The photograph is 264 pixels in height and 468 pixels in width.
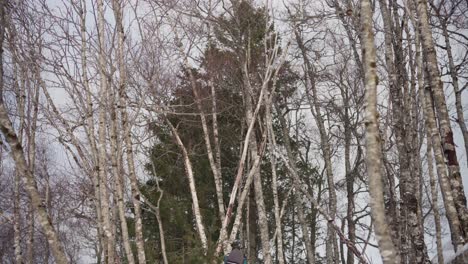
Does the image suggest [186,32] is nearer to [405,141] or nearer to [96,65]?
[96,65]

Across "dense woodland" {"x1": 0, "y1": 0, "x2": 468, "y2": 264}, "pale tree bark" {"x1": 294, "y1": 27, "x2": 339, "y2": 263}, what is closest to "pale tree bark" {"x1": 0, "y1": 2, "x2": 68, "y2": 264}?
"dense woodland" {"x1": 0, "y1": 0, "x2": 468, "y2": 264}

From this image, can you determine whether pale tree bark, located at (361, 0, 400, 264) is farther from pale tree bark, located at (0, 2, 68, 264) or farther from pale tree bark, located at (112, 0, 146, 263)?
pale tree bark, located at (112, 0, 146, 263)

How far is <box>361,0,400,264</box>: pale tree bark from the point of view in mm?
3340

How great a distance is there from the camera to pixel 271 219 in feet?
48.8

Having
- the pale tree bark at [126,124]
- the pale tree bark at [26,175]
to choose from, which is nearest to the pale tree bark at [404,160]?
the pale tree bark at [126,124]

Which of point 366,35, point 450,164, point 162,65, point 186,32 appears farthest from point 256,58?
point 366,35

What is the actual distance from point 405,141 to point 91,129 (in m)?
5.05

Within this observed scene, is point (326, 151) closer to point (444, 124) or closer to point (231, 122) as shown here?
point (231, 122)

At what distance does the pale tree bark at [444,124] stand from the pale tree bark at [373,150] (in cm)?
193

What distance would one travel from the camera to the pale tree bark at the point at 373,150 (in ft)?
11.0

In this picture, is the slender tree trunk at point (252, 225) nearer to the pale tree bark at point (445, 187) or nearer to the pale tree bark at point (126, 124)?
the pale tree bark at point (126, 124)

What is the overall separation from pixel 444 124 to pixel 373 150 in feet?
7.55

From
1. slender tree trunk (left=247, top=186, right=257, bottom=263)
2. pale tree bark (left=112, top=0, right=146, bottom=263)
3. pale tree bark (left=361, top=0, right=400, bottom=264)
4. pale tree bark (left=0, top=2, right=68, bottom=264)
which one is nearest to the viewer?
pale tree bark (left=361, top=0, right=400, bottom=264)

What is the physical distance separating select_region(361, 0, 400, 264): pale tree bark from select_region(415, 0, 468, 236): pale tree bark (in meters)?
1.93
